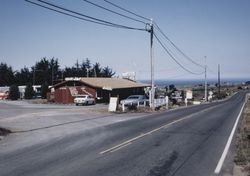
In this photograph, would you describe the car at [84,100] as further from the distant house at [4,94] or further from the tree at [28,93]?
the distant house at [4,94]

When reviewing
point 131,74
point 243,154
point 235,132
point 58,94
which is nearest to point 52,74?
point 131,74

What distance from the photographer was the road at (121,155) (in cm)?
1097

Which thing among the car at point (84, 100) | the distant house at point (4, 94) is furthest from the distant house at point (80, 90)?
the distant house at point (4, 94)

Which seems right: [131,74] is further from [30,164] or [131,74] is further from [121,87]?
[30,164]

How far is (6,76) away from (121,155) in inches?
3610

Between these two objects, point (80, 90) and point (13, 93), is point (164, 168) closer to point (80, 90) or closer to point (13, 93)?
point (80, 90)

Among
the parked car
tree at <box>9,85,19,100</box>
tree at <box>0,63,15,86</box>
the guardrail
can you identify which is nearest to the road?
the guardrail

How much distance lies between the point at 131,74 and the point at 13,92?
93.3ft

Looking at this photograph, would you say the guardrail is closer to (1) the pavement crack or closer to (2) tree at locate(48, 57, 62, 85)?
(1) the pavement crack

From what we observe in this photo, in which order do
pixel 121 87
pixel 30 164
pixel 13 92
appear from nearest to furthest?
pixel 30 164 < pixel 121 87 < pixel 13 92

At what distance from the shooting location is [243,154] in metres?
13.5

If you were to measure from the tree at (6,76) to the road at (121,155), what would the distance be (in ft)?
278

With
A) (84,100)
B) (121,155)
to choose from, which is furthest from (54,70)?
(121,155)

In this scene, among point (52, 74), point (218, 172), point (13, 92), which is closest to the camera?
point (218, 172)
